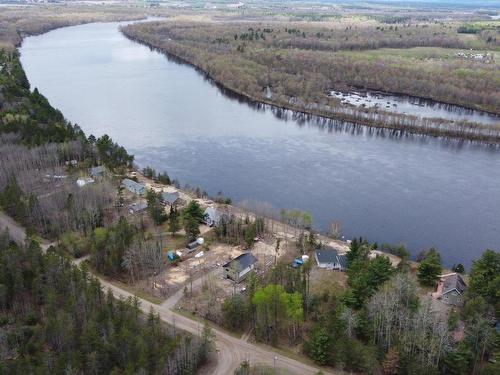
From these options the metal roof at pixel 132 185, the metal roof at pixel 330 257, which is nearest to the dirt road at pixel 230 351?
the metal roof at pixel 330 257

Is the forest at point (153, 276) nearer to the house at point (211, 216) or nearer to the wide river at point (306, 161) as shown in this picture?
the house at point (211, 216)

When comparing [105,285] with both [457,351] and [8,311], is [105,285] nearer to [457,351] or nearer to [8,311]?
[8,311]

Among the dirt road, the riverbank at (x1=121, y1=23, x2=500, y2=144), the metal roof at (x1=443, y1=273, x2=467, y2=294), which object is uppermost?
the riverbank at (x1=121, y1=23, x2=500, y2=144)

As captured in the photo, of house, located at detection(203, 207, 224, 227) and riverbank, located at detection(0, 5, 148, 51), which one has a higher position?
riverbank, located at detection(0, 5, 148, 51)

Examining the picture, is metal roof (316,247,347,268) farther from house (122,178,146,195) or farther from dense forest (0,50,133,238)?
house (122,178,146,195)

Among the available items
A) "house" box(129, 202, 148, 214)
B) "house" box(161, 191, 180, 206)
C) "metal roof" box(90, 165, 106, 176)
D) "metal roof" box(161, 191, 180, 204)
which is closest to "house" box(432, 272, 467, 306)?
"house" box(161, 191, 180, 206)

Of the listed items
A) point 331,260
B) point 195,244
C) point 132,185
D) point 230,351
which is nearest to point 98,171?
point 132,185

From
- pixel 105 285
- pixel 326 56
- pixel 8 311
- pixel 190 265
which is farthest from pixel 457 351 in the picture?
pixel 326 56

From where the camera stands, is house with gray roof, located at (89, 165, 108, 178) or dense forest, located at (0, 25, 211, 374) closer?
dense forest, located at (0, 25, 211, 374)
